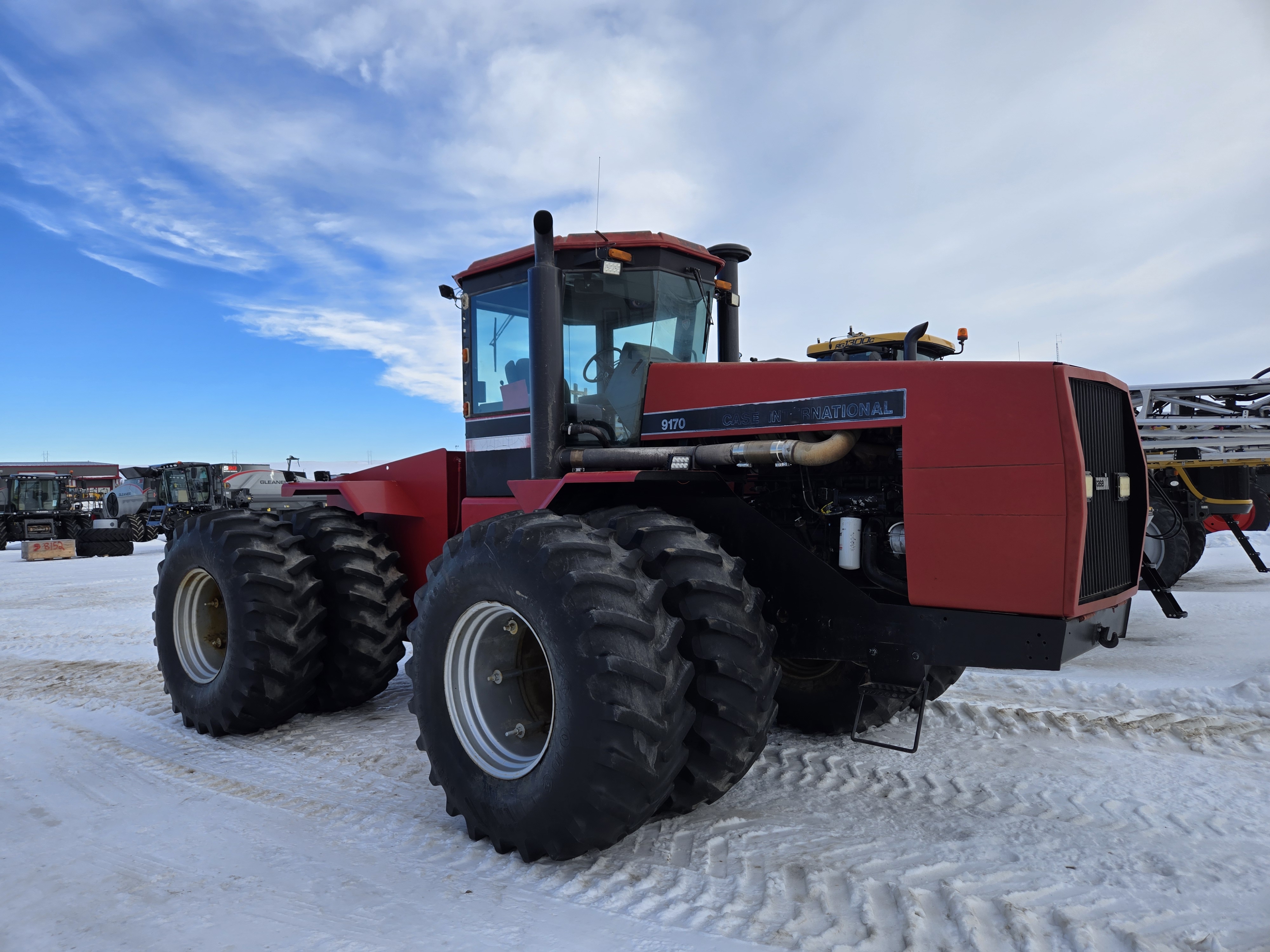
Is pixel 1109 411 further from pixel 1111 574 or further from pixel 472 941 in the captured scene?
pixel 472 941

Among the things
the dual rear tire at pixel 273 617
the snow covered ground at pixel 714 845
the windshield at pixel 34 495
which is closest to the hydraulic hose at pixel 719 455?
the snow covered ground at pixel 714 845

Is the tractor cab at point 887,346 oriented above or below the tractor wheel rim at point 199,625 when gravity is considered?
above

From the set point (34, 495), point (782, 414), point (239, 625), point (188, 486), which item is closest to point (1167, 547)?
point (782, 414)

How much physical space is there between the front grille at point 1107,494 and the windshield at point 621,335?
2.11 m

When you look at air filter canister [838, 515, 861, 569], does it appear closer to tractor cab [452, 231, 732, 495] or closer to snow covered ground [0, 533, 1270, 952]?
snow covered ground [0, 533, 1270, 952]

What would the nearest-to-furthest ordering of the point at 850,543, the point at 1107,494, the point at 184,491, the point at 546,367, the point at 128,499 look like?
1. the point at 1107,494
2. the point at 850,543
3. the point at 546,367
4. the point at 184,491
5. the point at 128,499

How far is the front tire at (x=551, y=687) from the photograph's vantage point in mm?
3057

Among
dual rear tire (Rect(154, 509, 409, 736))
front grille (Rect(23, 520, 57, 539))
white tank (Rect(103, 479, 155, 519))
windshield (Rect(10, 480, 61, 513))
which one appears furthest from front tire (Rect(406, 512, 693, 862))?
windshield (Rect(10, 480, 61, 513))

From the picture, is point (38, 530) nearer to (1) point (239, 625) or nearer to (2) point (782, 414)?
(1) point (239, 625)

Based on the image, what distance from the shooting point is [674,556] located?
3.34 m

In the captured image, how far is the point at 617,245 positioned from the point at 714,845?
9.99 ft

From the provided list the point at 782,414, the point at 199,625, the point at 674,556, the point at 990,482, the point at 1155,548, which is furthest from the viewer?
the point at 1155,548

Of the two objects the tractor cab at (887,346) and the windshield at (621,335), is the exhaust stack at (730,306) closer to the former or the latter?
the windshield at (621,335)

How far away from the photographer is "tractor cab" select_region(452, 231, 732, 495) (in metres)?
4.51
